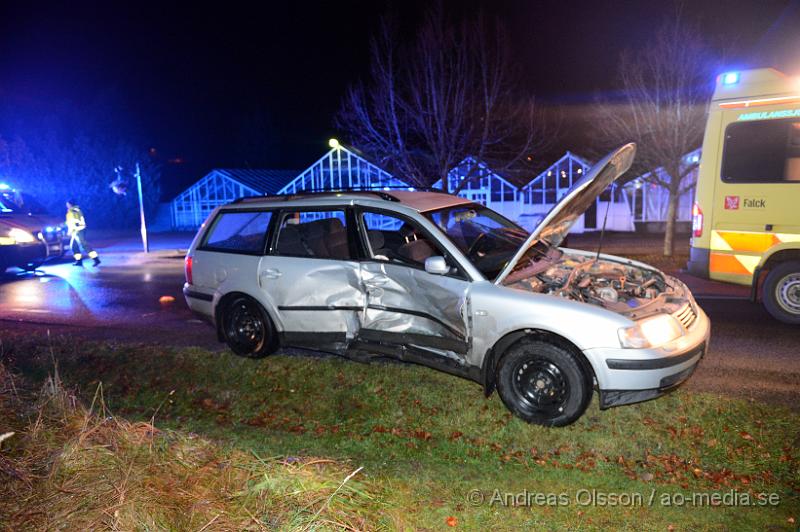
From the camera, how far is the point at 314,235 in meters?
6.51

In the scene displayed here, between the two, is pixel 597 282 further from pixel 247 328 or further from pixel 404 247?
pixel 247 328

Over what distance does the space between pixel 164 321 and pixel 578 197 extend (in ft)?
22.4

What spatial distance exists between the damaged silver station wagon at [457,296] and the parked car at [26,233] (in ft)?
33.4

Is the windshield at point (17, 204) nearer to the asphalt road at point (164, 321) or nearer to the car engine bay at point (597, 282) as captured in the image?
the asphalt road at point (164, 321)

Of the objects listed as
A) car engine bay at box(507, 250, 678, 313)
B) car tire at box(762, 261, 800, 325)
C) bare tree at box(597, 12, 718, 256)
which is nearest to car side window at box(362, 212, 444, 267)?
car engine bay at box(507, 250, 678, 313)

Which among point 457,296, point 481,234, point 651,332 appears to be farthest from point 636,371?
point 481,234

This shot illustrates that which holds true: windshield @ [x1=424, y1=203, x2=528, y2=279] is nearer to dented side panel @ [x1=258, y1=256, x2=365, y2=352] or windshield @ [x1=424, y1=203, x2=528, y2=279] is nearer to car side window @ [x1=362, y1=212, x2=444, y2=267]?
car side window @ [x1=362, y1=212, x2=444, y2=267]

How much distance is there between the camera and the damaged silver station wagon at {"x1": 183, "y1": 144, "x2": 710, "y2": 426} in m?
4.70

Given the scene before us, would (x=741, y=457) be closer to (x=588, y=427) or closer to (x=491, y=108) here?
(x=588, y=427)

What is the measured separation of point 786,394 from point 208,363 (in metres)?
5.62

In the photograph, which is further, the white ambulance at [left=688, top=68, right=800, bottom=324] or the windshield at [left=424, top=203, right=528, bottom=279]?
the white ambulance at [left=688, top=68, right=800, bottom=324]

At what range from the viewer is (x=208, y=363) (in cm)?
673

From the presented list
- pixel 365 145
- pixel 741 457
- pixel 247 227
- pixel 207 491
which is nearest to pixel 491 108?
pixel 365 145

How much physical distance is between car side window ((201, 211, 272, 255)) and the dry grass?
2912mm
